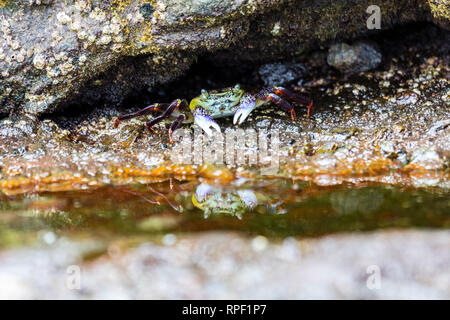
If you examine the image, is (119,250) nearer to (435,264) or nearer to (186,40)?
(435,264)

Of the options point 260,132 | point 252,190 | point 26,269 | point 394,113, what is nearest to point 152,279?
point 26,269

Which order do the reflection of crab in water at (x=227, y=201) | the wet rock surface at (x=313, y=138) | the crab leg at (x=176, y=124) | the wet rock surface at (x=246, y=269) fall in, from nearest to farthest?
the wet rock surface at (x=246, y=269) → the reflection of crab in water at (x=227, y=201) → the wet rock surface at (x=313, y=138) → the crab leg at (x=176, y=124)

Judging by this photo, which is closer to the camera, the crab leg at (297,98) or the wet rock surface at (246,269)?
the wet rock surface at (246,269)

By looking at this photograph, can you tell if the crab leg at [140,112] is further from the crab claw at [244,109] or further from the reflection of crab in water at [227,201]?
the reflection of crab in water at [227,201]

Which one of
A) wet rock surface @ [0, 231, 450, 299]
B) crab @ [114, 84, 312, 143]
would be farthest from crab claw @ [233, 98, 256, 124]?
wet rock surface @ [0, 231, 450, 299]

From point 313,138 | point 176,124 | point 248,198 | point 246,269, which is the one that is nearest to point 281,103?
point 313,138

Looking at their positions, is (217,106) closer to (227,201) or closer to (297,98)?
(297,98)

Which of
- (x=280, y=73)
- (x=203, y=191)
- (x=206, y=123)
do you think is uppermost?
(x=280, y=73)

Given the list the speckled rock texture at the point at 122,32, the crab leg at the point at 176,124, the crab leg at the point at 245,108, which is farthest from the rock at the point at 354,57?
the crab leg at the point at 176,124
